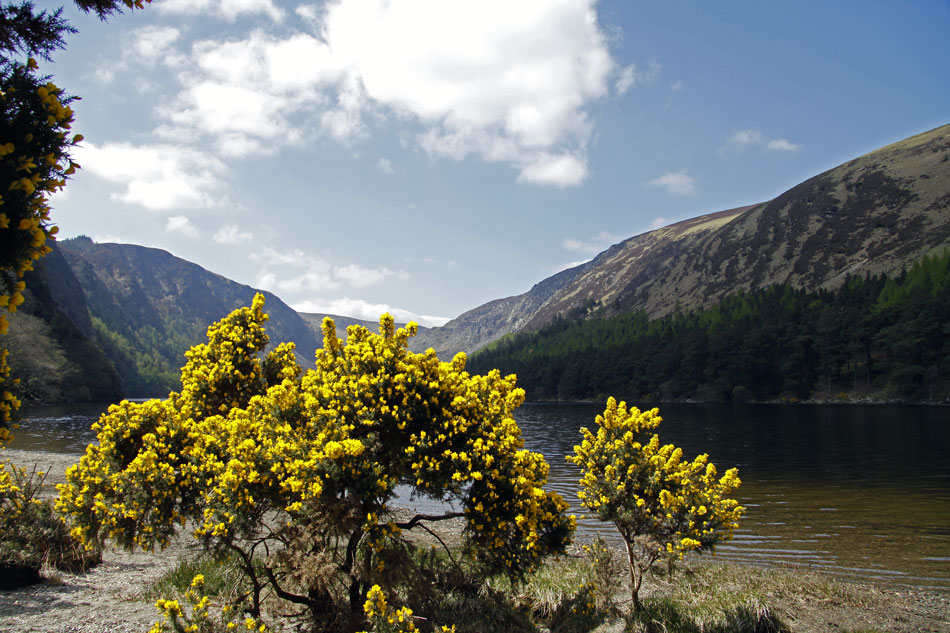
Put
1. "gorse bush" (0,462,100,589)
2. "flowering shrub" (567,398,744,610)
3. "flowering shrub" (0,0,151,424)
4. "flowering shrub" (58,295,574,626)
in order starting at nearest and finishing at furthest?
1. "flowering shrub" (0,0,151,424)
2. "flowering shrub" (58,295,574,626)
3. "flowering shrub" (567,398,744,610)
4. "gorse bush" (0,462,100,589)

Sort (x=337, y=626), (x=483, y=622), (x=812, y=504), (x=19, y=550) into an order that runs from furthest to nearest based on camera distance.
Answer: (x=812, y=504) < (x=19, y=550) < (x=483, y=622) < (x=337, y=626)

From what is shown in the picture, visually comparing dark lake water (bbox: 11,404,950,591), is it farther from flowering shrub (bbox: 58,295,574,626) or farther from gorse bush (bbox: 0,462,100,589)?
gorse bush (bbox: 0,462,100,589)

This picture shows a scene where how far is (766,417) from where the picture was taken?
82.5m

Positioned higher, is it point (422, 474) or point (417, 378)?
point (417, 378)

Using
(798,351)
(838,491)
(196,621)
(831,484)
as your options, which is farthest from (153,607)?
(798,351)

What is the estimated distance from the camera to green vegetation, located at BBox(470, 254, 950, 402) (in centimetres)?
9688

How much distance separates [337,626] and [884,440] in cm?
5931

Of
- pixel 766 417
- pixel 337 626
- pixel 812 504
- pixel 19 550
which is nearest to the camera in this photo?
pixel 337 626

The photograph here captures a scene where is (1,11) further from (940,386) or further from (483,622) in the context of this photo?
(940,386)

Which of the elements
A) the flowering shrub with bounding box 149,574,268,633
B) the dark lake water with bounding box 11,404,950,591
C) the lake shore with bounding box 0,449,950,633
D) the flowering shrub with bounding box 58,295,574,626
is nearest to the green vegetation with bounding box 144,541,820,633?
the lake shore with bounding box 0,449,950,633

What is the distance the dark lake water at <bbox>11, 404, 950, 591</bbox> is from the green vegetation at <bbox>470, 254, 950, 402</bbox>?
33.3 meters

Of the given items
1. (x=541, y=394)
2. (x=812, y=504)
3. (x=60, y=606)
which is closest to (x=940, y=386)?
(x=812, y=504)

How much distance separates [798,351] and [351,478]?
430 feet

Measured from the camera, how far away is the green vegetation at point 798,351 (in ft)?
318
